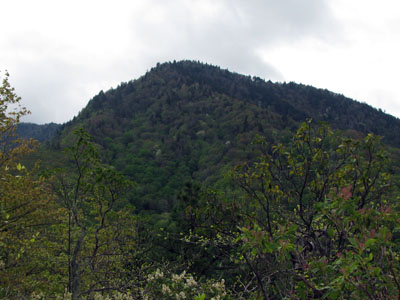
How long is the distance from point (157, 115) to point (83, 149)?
5877 inches

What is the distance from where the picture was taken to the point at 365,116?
168125 millimetres

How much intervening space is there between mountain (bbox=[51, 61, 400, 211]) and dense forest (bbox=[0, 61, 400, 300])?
77cm

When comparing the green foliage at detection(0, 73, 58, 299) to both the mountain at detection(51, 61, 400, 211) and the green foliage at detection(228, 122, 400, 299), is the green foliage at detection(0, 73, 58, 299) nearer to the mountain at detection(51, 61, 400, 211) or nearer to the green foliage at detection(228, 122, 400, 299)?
the green foliage at detection(228, 122, 400, 299)

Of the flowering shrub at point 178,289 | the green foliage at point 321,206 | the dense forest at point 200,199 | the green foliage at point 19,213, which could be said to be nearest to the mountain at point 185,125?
the dense forest at point 200,199

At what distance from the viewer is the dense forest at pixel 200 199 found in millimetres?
4242

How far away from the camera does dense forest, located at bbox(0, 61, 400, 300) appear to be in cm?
424

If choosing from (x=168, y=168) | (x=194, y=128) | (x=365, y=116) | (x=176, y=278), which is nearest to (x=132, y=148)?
(x=168, y=168)

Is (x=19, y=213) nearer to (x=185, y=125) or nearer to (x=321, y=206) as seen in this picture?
(x=321, y=206)

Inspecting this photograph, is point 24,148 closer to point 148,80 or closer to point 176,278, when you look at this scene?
point 176,278

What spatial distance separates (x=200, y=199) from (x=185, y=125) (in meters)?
134

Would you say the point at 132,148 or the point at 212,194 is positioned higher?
the point at 132,148

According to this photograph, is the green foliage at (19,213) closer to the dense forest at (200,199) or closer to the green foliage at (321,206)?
the dense forest at (200,199)

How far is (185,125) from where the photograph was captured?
141 meters

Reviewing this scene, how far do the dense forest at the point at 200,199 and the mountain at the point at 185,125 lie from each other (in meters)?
0.77
